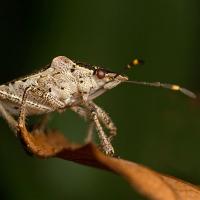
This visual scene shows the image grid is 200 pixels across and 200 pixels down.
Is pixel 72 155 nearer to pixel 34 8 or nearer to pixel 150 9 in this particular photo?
pixel 150 9

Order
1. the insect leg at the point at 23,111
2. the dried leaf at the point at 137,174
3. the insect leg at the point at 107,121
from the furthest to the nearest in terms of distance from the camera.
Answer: the insect leg at the point at 107,121
the insect leg at the point at 23,111
the dried leaf at the point at 137,174

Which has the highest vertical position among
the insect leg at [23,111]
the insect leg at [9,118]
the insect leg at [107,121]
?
the insect leg at [23,111]

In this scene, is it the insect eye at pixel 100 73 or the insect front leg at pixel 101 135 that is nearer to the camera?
the insect front leg at pixel 101 135

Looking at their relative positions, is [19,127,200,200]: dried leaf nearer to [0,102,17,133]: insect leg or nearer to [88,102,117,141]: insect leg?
[88,102,117,141]: insect leg

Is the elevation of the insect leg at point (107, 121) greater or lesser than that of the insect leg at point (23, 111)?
lesser

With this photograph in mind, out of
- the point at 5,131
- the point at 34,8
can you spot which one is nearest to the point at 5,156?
the point at 5,131

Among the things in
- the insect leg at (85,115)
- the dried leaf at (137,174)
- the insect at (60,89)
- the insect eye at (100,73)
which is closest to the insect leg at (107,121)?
the insect at (60,89)

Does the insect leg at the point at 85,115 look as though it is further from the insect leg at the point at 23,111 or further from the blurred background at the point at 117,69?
the insect leg at the point at 23,111

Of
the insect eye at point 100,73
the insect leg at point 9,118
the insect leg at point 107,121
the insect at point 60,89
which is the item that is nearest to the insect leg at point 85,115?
the insect at point 60,89

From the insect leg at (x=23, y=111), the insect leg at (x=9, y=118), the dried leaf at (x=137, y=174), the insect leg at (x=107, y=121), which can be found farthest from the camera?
the insect leg at (x=9, y=118)
